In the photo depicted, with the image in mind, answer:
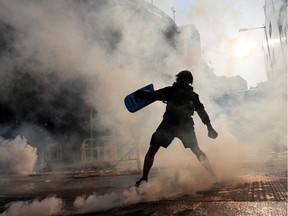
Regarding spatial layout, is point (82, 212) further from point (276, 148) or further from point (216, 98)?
point (276, 148)

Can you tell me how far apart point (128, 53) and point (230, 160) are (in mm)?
3512

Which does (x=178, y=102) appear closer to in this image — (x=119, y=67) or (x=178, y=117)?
(x=178, y=117)

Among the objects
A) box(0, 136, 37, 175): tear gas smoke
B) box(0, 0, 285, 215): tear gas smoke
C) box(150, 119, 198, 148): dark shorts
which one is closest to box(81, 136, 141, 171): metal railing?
box(0, 0, 285, 215): tear gas smoke

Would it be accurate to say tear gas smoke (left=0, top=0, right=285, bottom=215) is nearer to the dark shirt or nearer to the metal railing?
the metal railing

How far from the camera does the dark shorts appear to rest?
11.8ft

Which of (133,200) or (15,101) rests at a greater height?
(15,101)

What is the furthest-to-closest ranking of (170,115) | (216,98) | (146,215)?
1. (216,98)
2. (170,115)
3. (146,215)

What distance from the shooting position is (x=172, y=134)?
3.67 meters

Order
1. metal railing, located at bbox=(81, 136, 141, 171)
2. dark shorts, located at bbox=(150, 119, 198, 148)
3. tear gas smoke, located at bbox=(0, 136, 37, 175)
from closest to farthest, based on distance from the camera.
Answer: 1. dark shorts, located at bbox=(150, 119, 198, 148)
2. metal railing, located at bbox=(81, 136, 141, 171)
3. tear gas smoke, located at bbox=(0, 136, 37, 175)

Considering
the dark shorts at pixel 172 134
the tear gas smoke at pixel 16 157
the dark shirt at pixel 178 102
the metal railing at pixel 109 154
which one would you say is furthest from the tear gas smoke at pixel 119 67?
the tear gas smoke at pixel 16 157

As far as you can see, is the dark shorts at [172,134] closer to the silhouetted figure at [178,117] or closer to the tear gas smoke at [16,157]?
the silhouetted figure at [178,117]

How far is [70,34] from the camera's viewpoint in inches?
250

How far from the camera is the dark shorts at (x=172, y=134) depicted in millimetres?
3586

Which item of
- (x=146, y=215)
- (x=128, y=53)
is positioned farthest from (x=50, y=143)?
(x=146, y=215)
